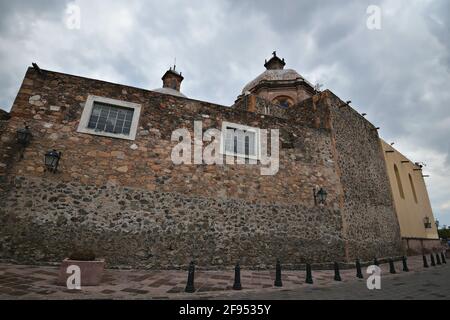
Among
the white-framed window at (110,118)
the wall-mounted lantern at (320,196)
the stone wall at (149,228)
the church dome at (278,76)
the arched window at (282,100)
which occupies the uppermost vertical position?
the church dome at (278,76)

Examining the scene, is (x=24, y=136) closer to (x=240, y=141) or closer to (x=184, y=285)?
(x=184, y=285)

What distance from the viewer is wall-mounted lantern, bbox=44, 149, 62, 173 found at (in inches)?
262

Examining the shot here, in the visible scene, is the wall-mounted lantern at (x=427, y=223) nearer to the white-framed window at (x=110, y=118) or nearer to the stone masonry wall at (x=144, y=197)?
the stone masonry wall at (x=144, y=197)

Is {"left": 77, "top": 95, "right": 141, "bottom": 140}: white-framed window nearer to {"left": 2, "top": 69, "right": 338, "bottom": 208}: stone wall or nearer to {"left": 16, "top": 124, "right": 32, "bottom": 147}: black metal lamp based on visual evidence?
{"left": 2, "top": 69, "right": 338, "bottom": 208}: stone wall

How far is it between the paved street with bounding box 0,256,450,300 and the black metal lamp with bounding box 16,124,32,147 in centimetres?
337

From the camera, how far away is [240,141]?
9445mm

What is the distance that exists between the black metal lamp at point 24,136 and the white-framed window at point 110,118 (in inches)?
51.9

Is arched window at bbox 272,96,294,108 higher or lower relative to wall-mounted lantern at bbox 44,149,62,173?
higher

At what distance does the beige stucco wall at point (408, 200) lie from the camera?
15336 mm

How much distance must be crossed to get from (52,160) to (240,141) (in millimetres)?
6368

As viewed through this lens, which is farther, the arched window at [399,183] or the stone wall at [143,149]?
the arched window at [399,183]

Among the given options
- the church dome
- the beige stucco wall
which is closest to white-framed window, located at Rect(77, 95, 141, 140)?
the church dome

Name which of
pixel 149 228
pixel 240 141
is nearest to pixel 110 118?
pixel 149 228

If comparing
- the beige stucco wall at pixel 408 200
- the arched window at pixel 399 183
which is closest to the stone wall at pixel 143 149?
the beige stucco wall at pixel 408 200
